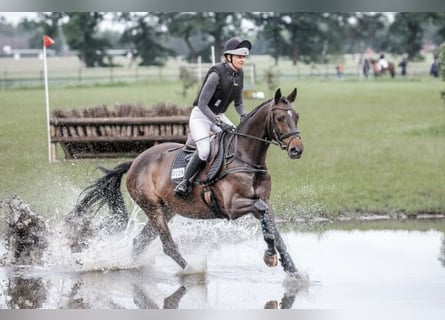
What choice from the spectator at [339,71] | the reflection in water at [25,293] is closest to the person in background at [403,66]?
the spectator at [339,71]

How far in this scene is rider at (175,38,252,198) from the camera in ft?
32.6

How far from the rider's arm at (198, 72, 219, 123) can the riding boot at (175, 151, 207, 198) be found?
0.42m

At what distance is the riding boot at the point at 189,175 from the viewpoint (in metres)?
10.2

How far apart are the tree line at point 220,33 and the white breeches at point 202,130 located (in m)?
21.9

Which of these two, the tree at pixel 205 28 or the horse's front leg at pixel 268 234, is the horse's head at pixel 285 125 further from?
the tree at pixel 205 28

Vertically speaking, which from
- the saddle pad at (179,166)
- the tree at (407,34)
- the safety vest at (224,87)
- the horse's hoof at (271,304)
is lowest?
the tree at (407,34)

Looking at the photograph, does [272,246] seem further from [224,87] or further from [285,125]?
[224,87]

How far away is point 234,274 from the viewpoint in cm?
1027

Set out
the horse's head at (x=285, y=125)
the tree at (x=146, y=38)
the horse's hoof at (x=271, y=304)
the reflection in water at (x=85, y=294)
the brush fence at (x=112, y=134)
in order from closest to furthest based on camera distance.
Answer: the horse's hoof at (x=271, y=304) → the reflection in water at (x=85, y=294) → the horse's head at (x=285, y=125) → the brush fence at (x=112, y=134) → the tree at (x=146, y=38)

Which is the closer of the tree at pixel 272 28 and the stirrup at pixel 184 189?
the stirrup at pixel 184 189

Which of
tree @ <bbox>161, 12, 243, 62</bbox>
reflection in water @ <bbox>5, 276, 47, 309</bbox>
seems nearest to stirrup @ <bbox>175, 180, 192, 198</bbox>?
reflection in water @ <bbox>5, 276, 47, 309</bbox>

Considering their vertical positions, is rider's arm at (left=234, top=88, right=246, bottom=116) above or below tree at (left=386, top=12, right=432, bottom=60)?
above

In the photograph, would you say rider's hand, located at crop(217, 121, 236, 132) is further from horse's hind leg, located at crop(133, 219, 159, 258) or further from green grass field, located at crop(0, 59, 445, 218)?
green grass field, located at crop(0, 59, 445, 218)

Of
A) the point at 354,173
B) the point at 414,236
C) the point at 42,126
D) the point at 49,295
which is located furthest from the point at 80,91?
the point at 49,295
